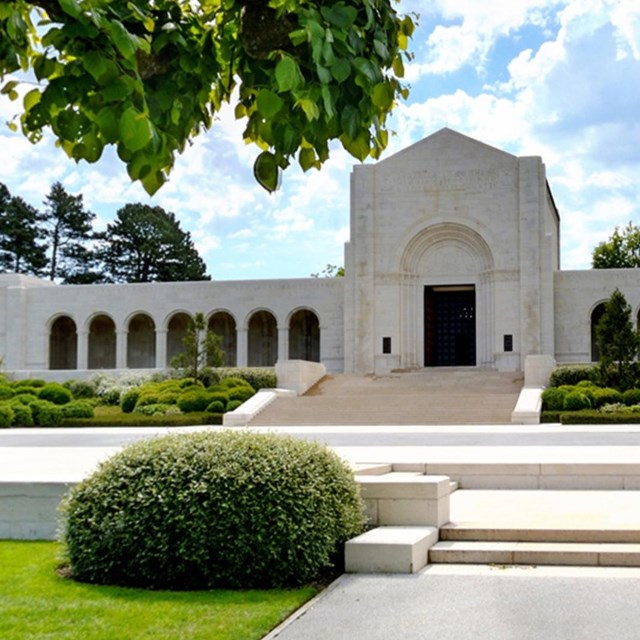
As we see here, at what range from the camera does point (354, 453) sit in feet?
46.8

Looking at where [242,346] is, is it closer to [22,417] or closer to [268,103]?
[22,417]

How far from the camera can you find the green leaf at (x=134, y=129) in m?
3.12

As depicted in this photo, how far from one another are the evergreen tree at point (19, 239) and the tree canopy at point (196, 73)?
74.0 meters

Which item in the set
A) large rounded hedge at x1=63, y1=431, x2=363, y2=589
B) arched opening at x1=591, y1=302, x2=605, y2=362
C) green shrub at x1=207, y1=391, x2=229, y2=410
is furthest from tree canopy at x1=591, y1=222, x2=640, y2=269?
large rounded hedge at x1=63, y1=431, x2=363, y2=589

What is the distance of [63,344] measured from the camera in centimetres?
5053

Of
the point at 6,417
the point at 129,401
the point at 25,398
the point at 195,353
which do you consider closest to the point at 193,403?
the point at 129,401

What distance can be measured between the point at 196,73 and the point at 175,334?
4489cm

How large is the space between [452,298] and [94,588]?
36.3m

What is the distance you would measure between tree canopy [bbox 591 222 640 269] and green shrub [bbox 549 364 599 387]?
37.5 meters

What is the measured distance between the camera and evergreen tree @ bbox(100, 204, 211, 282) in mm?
76688

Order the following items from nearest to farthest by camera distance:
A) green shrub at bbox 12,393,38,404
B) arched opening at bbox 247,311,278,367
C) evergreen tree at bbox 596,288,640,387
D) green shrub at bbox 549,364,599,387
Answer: evergreen tree at bbox 596,288,640,387
green shrub at bbox 12,393,38,404
green shrub at bbox 549,364,599,387
arched opening at bbox 247,311,278,367

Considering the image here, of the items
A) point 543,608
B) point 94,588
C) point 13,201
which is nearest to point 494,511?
point 543,608

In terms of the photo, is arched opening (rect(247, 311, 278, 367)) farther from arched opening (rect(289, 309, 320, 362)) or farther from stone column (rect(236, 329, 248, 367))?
stone column (rect(236, 329, 248, 367))

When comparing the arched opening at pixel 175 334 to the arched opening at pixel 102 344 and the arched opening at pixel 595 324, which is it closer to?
the arched opening at pixel 102 344
